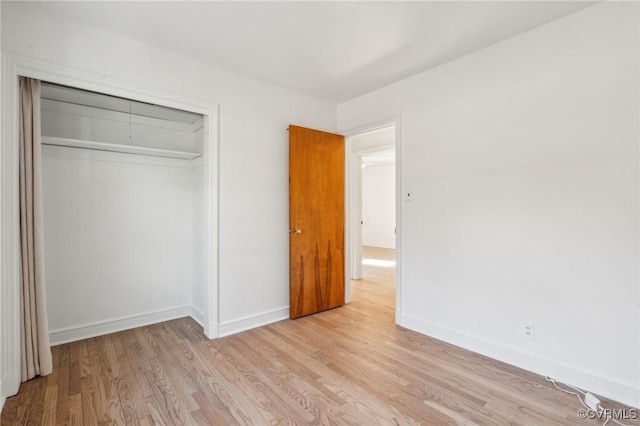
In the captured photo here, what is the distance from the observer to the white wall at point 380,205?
9742 mm

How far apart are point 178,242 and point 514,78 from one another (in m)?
3.61

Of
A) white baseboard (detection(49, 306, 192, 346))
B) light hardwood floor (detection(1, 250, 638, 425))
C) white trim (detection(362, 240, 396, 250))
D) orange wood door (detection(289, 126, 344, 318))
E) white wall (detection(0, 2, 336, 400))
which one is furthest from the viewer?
white trim (detection(362, 240, 396, 250))

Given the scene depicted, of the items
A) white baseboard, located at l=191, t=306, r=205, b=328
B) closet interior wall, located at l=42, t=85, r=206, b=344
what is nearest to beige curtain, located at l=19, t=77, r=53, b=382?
closet interior wall, located at l=42, t=85, r=206, b=344

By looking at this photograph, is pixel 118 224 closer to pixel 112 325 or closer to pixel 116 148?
pixel 116 148

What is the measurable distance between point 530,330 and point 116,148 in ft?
12.9

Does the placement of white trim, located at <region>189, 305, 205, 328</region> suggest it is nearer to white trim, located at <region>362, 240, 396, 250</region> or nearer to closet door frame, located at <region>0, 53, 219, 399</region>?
closet door frame, located at <region>0, 53, 219, 399</region>

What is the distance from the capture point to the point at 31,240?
2.13 m

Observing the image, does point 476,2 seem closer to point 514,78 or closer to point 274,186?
point 514,78

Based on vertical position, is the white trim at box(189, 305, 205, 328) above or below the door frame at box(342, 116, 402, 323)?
below

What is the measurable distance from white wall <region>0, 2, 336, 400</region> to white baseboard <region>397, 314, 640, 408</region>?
5.47 ft

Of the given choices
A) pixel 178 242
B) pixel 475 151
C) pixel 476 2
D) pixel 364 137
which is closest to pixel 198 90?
pixel 178 242

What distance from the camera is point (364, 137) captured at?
5.29m

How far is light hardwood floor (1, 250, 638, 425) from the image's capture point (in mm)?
1815

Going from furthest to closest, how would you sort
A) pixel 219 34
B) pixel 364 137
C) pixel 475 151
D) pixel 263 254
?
pixel 364 137 → pixel 263 254 → pixel 475 151 → pixel 219 34
